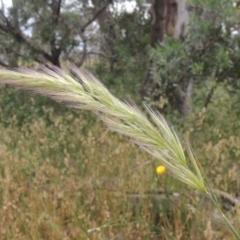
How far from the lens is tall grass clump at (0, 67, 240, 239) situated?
3.69 ft

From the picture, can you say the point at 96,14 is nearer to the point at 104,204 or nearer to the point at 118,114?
the point at 104,204

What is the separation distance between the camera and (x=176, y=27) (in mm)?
6125

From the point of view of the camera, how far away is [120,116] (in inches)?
44.6

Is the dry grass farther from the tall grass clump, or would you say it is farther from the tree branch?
the tree branch

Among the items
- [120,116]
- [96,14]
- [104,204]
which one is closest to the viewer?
[120,116]

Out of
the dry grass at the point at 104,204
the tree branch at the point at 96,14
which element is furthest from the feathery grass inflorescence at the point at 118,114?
the tree branch at the point at 96,14

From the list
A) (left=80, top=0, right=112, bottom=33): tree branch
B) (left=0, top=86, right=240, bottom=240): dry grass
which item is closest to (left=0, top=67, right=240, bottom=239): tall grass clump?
(left=0, top=86, right=240, bottom=240): dry grass

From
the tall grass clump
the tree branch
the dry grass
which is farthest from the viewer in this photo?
the tree branch

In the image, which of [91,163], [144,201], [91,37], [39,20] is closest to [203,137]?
[91,163]

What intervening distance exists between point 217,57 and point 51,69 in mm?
3153

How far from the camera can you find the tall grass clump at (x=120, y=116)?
113 cm

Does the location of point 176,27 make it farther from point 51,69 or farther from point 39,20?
point 51,69

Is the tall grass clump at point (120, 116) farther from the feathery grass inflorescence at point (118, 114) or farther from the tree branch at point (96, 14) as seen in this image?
the tree branch at point (96, 14)

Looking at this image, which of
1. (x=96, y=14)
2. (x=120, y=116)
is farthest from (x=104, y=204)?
(x=96, y=14)
